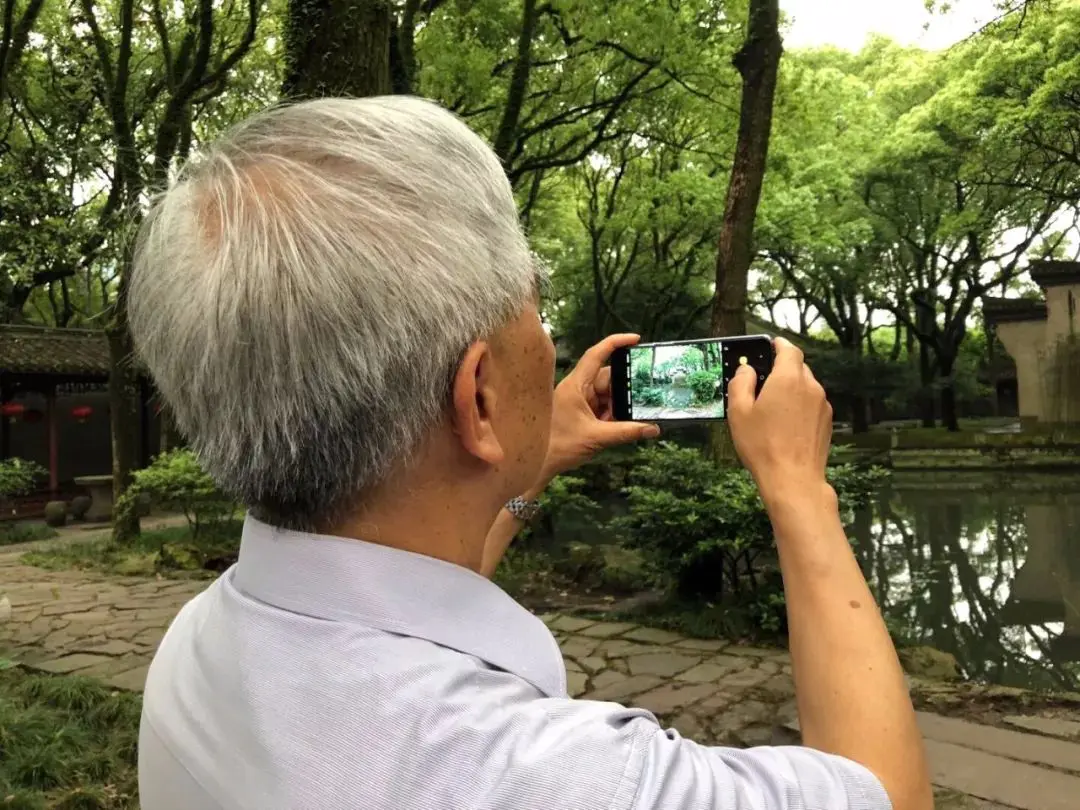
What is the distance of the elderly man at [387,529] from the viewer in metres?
0.66

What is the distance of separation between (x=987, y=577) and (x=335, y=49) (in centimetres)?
806

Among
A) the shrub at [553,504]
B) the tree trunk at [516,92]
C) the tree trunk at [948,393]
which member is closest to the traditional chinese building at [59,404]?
the shrub at [553,504]

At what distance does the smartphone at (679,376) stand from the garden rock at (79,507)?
1534cm

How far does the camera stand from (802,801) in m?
0.69

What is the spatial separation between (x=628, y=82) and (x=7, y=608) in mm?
9202

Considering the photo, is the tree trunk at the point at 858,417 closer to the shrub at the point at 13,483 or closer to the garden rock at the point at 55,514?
the garden rock at the point at 55,514

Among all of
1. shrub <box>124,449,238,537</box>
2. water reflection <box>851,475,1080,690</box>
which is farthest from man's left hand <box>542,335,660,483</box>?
shrub <box>124,449,238,537</box>

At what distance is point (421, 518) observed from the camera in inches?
32.9

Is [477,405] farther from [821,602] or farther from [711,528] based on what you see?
[711,528]

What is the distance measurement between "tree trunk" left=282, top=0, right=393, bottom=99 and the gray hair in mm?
2696

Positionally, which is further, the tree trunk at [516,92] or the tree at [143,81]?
the tree trunk at [516,92]

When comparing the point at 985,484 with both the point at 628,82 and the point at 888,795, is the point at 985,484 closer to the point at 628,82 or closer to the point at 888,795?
the point at 628,82

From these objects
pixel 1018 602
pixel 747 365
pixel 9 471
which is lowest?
pixel 1018 602

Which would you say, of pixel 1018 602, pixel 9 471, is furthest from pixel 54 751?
pixel 9 471
